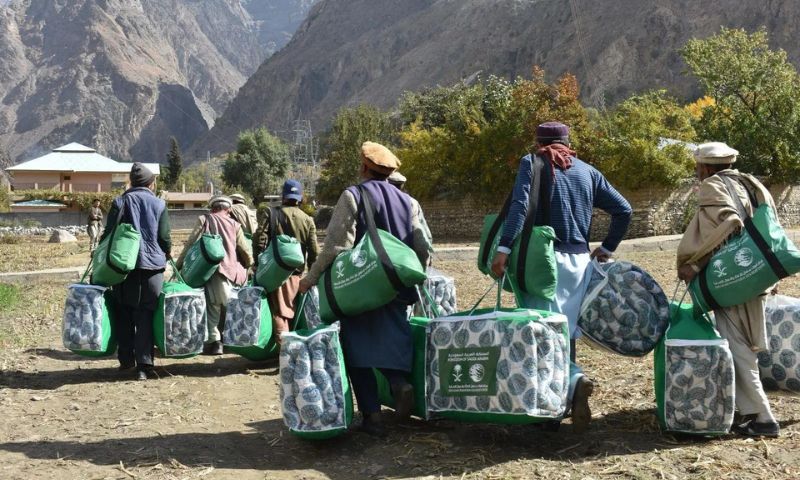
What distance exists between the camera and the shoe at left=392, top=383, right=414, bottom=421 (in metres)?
5.09

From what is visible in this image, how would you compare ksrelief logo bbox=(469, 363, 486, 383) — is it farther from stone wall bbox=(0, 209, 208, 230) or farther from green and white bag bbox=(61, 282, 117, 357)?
stone wall bbox=(0, 209, 208, 230)

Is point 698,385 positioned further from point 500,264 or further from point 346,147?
point 346,147

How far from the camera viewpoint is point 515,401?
461 cm

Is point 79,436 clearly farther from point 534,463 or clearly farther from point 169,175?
point 169,175

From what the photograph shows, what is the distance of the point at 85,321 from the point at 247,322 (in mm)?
1368

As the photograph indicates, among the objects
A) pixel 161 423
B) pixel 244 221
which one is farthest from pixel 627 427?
pixel 244 221

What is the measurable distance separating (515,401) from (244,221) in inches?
219

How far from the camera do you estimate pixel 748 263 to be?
16.1 ft

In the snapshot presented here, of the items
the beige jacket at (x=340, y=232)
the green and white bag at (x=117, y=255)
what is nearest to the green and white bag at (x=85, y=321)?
the green and white bag at (x=117, y=255)

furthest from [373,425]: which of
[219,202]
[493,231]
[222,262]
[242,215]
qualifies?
[242,215]

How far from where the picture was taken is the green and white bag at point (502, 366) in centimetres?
462

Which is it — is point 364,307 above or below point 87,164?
below

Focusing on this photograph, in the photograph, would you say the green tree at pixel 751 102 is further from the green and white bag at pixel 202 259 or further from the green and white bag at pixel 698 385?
the green and white bag at pixel 698 385

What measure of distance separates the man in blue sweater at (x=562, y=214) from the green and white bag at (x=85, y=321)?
3833 mm
